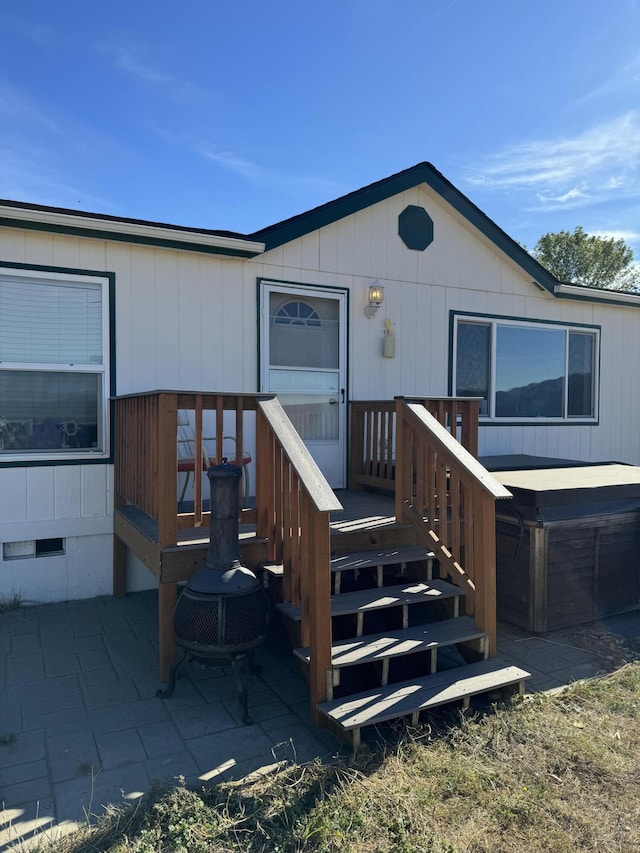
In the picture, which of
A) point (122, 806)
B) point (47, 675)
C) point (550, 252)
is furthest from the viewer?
point (550, 252)

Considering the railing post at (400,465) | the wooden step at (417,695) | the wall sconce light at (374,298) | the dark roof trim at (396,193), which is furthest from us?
the wall sconce light at (374,298)

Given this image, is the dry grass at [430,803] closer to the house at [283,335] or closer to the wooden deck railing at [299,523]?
the wooden deck railing at [299,523]

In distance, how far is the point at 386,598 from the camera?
322 centimetres

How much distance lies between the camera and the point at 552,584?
3.89m

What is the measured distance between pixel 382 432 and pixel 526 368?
271 cm

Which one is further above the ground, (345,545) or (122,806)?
(345,545)

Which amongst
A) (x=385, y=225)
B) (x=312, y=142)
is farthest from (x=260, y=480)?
(x=312, y=142)

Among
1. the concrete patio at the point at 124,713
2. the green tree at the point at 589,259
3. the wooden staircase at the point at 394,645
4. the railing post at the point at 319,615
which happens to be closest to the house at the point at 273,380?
the railing post at the point at 319,615

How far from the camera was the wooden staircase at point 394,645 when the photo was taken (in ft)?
8.49

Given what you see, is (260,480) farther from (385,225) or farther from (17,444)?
(385,225)

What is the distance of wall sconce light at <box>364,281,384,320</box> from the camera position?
17.8 ft

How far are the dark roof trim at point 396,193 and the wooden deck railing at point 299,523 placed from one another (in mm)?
2340

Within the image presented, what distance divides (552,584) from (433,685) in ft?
5.08

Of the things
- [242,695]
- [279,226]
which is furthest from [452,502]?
[279,226]
